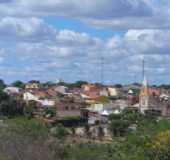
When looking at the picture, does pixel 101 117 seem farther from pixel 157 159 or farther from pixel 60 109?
pixel 157 159

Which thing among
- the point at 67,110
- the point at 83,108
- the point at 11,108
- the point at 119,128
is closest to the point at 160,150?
the point at 119,128

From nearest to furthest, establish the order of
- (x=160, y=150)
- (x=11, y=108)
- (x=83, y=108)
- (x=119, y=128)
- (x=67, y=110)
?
(x=160, y=150) → (x=119, y=128) → (x=11, y=108) → (x=67, y=110) → (x=83, y=108)

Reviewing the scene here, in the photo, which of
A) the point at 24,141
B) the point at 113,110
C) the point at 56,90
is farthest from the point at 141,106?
the point at 24,141

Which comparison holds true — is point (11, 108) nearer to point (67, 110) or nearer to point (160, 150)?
point (67, 110)

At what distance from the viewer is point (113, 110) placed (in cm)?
9781

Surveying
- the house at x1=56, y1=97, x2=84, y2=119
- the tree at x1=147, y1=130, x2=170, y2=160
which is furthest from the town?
the tree at x1=147, y1=130, x2=170, y2=160

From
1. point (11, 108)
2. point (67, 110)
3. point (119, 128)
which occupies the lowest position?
point (119, 128)

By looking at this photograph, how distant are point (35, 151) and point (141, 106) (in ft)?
242

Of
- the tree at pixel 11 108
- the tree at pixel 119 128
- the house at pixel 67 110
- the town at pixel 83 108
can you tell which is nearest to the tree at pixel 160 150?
the tree at pixel 119 128

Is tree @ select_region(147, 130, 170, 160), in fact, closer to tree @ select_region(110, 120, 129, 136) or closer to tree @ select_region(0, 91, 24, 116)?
tree @ select_region(110, 120, 129, 136)

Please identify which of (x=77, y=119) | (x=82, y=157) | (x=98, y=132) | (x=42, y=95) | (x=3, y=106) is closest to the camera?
(x=82, y=157)

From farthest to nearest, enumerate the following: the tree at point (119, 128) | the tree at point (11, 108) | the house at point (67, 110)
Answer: the house at point (67, 110) < the tree at point (11, 108) < the tree at point (119, 128)

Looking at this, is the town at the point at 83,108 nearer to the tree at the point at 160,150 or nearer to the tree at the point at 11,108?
the tree at the point at 11,108

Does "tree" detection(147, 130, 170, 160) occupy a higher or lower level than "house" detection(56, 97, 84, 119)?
higher
